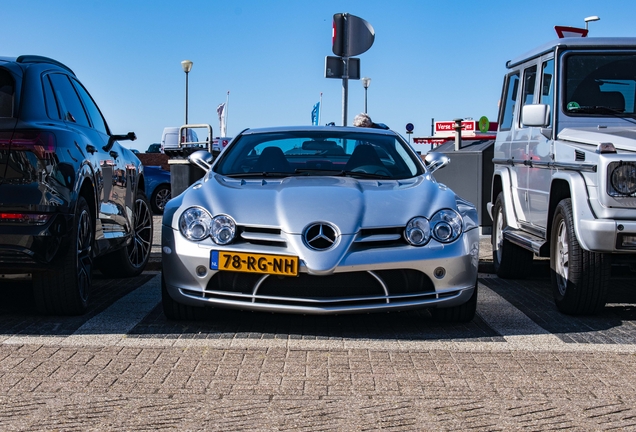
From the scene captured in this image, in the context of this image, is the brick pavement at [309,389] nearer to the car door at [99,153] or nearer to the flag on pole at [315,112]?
the car door at [99,153]

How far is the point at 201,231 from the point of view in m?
5.78

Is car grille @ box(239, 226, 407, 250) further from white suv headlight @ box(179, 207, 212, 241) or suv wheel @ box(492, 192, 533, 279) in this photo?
suv wheel @ box(492, 192, 533, 279)

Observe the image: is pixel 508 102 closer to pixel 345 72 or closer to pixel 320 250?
pixel 345 72

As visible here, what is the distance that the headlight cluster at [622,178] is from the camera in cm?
598

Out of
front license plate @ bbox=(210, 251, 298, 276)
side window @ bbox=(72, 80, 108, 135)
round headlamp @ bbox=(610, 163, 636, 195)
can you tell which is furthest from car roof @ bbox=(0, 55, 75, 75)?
round headlamp @ bbox=(610, 163, 636, 195)

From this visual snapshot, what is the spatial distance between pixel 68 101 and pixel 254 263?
2.32m

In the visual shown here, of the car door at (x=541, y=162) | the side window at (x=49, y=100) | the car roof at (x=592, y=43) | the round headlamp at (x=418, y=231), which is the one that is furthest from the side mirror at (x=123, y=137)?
the car roof at (x=592, y=43)

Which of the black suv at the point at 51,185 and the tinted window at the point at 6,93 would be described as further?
the tinted window at the point at 6,93

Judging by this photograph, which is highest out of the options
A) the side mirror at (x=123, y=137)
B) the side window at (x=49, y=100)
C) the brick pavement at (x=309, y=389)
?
the side window at (x=49, y=100)

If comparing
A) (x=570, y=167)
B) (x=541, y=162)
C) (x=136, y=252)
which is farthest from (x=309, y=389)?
(x=136, y=252)

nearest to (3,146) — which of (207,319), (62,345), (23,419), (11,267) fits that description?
(11,267)

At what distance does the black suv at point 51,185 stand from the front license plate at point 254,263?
1.01 metres

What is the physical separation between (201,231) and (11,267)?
1.15 metres

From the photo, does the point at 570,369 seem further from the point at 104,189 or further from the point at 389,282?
the point at 104,189
